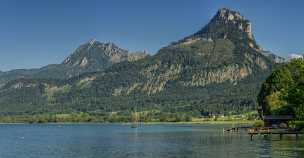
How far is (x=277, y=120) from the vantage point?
174 metres

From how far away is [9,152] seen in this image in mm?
119062

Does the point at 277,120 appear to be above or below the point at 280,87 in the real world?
below

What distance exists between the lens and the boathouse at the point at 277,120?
170125 mm

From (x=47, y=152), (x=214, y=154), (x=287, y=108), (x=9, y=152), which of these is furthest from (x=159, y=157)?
(x=287, y=108)

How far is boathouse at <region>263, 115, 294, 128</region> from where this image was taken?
170 m

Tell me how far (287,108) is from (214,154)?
7779 cm

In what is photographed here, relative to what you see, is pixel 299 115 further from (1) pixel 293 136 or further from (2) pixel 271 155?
(2) pixel 271 155

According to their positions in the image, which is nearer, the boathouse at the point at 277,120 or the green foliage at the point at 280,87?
the boathouse at the point at 277,120

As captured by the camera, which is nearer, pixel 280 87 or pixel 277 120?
pixel 277 120

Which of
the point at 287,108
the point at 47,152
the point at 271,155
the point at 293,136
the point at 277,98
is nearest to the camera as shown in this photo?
the point at 271,155

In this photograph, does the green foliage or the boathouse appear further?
the green foliage

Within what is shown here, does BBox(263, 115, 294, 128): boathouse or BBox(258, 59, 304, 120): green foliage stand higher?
BBox(258, 59, 304, 120): green foliage

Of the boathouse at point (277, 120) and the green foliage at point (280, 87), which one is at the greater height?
the green foliage at point (280, 87)

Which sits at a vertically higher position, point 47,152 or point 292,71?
point 292,71
